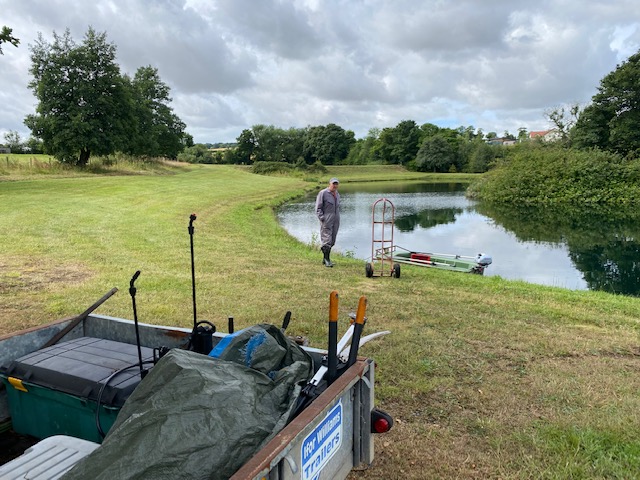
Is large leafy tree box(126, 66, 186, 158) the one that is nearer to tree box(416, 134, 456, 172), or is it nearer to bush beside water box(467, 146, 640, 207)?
bush beside water box(467, 146, 640, 207)

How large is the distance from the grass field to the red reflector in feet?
3.27

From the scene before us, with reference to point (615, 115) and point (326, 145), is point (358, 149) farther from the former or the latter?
point (615, 115)

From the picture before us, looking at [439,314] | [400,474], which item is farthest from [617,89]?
[400,474]

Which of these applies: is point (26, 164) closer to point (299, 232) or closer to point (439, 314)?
point (299, 232)

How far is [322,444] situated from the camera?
1879 millimetres

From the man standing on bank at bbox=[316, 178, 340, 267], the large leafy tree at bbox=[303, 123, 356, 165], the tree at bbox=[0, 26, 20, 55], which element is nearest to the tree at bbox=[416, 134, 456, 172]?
the large leafy tree at bbox=[303, 123, 356, 165]

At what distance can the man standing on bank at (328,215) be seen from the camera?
32.4 feet

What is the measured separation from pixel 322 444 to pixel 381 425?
0.43m

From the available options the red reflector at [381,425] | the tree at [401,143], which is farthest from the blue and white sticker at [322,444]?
the tree at [401,143]

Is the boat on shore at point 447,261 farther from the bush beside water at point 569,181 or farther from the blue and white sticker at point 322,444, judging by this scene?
the bush beside water at point 569,181

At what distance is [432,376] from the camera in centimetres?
433

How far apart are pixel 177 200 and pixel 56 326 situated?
20.1m

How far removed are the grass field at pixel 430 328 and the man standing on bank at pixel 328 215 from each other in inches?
19.5

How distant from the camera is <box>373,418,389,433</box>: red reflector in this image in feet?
7.16
